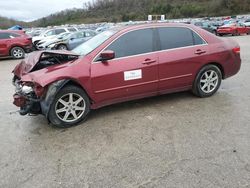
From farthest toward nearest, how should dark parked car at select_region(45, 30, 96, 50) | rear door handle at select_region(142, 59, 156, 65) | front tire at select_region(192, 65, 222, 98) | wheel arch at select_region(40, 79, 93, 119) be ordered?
dark parked car at select_region(45, 30, 96, 50) < front tire at select_region(192, 65, 222, 98) < rear door handle at select_region(142, 59, 156, 65) < wheel arch at select_region(40, 79, 93, 119)

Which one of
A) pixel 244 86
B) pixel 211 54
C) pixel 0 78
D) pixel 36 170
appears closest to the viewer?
pixel 36 170

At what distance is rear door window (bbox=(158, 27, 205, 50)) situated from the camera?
201 inches

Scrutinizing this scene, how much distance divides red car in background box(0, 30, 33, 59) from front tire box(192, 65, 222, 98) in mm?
11779

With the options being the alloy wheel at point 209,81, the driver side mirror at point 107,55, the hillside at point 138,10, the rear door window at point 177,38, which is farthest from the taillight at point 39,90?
the hillside at point 138,10

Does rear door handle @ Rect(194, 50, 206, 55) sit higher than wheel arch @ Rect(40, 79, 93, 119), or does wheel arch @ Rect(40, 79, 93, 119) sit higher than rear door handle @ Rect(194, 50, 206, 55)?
rear door handle @ Rect(194, 50, 206, 55)

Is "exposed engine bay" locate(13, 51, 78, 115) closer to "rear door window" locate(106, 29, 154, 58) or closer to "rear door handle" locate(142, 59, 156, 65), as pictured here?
"rear door window" locate(106, 29, 154, 58)

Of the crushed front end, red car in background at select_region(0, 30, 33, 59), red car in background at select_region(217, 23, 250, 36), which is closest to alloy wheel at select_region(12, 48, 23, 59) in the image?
red car in background at select_region(0, 30, 33, 59)

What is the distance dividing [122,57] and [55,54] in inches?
47.3

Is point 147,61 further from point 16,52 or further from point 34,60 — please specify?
point 16,52

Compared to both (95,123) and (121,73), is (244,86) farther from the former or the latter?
(95,123)

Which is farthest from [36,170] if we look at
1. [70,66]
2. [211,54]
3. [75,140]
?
[211,54]

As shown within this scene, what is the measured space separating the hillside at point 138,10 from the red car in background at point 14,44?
69445mm

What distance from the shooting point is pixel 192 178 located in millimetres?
2928

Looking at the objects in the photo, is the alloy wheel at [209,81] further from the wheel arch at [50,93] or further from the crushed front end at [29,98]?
the crushed front end at [29,98]
